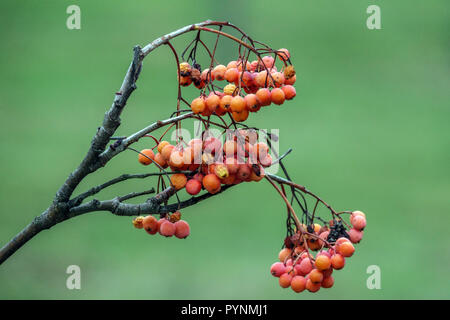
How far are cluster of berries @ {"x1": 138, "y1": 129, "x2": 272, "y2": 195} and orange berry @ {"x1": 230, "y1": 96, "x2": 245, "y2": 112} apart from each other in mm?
40

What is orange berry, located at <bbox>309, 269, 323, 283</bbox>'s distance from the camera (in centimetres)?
121

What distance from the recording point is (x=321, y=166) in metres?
5.96

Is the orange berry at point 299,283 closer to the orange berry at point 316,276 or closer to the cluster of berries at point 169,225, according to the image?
the orange berry at point 316,276

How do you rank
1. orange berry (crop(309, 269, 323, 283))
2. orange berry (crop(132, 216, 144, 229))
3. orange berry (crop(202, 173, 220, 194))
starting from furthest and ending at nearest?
orange berry (crop(132, 216, 144, 229))
orange berry (crop(309, 269, 323, 283))
orange berry (crop(202, 173, 220, 194))

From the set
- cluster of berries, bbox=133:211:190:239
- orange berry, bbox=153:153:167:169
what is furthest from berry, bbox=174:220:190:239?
orange berry, bbox=153:153:167:169

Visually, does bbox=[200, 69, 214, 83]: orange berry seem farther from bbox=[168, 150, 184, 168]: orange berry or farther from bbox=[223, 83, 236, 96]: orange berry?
bbox=[168, 150, 184, 168]: orange berry

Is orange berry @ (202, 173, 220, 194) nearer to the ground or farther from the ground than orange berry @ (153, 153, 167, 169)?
nearer to the ground

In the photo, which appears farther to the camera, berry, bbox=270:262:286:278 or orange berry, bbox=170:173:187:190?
berry, bbox=270:262:286:278

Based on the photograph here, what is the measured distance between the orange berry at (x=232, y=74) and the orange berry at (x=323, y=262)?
388 millimetres

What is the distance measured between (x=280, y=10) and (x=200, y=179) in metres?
6.98

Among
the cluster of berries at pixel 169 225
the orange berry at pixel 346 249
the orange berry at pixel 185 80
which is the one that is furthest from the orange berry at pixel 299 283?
the orange berry at pixel 185 80

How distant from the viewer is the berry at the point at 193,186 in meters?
1.13

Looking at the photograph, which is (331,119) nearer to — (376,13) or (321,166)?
(321,166)

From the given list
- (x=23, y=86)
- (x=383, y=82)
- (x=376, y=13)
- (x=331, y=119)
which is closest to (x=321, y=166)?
(x=331, y=119)
